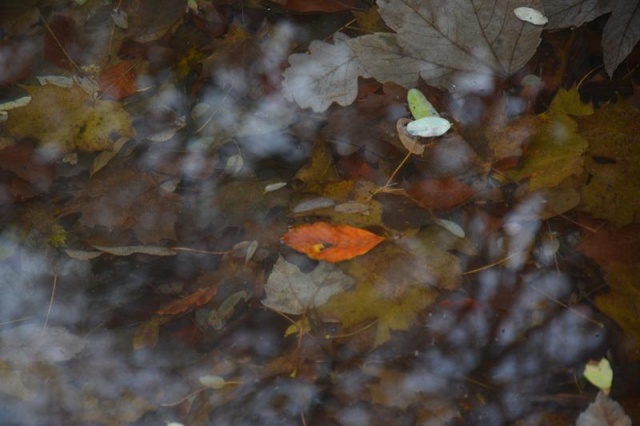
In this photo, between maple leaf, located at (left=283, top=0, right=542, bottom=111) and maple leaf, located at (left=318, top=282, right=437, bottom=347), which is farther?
maple leaf, located at (left=283, top=0, right=542, bottom=111)

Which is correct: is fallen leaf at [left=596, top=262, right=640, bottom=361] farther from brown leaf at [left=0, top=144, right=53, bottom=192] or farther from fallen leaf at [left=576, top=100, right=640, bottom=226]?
brown leaf at [left=0, top=144, right=53, bottom=192]

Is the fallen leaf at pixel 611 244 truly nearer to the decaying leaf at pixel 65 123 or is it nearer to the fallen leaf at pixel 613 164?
the fallen leaf at pixel 613 164

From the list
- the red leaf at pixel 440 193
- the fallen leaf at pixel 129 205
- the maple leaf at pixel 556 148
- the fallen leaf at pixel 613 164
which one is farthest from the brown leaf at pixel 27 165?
the fallen leaf at pixel 613 164

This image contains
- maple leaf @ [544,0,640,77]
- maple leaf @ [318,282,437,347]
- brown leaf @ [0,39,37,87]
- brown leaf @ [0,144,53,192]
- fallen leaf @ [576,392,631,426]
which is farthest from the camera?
brown leaf @ [0,39,37,87]

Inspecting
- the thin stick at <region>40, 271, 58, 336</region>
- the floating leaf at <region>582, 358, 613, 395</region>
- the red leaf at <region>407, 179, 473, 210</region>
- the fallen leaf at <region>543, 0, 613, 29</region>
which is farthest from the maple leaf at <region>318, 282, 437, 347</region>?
the fallen leaf at <region>543, 0, 613, 29</region>

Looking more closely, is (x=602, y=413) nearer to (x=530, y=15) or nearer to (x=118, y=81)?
(x=530, y=15)

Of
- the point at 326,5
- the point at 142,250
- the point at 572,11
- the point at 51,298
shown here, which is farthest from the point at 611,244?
the point at 51,298

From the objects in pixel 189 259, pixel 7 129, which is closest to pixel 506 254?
pixel 189 259
